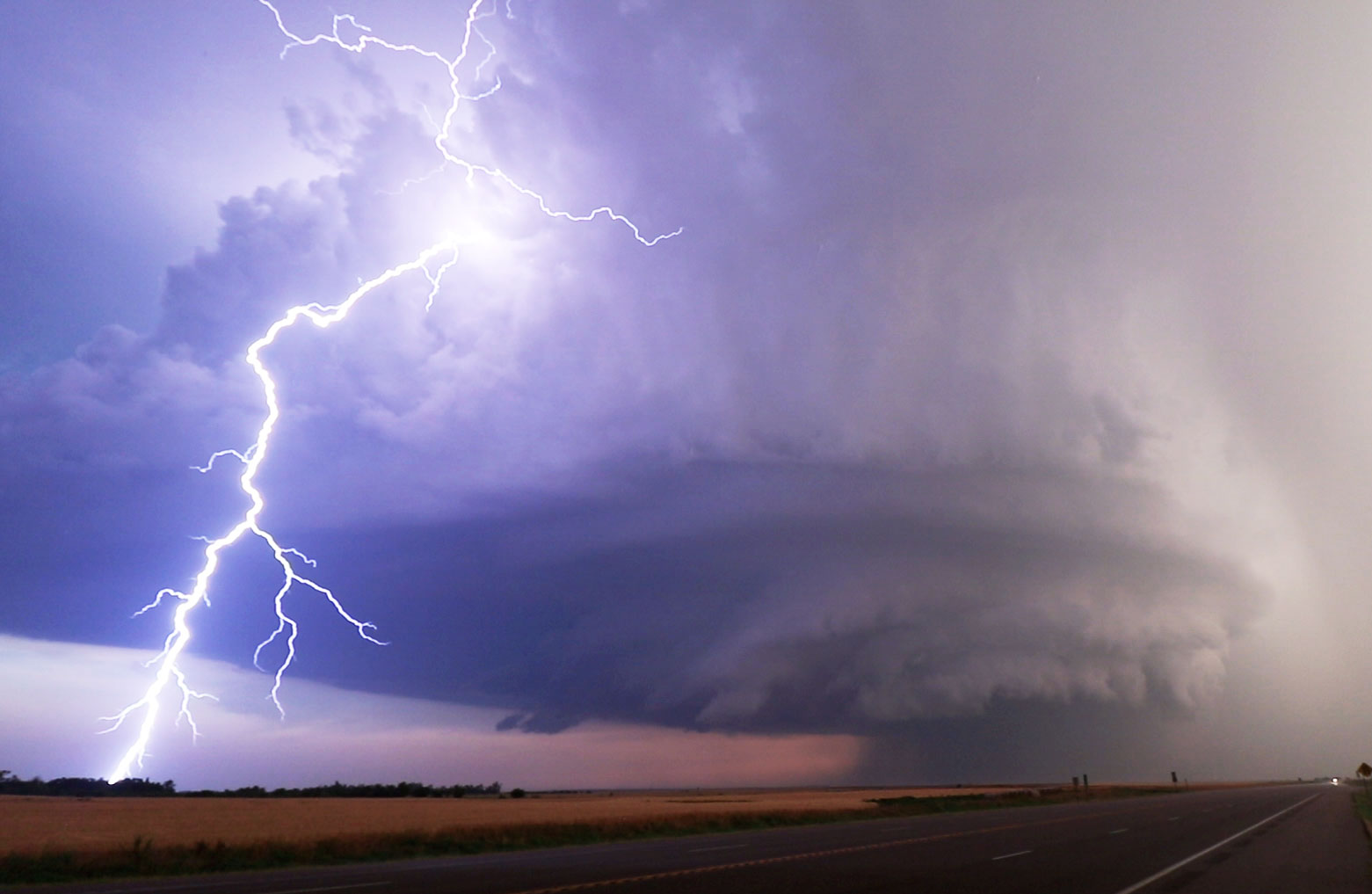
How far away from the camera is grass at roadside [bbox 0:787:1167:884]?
2359 cm

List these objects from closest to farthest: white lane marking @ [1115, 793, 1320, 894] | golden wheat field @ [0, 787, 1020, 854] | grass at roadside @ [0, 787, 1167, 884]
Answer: white lane marking @ [1115, 793, 1320, 894] → grass at roadside @ [0, 787, 1167, 884] → golden wheat field @ [0, 787, 1020, 854]

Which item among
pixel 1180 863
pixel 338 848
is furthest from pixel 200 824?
pixel 1180 863

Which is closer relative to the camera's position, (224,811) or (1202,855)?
(1202,855)

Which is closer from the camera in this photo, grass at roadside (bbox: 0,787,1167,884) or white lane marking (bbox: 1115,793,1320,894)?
white lane marking (bbox: 1115,793,1320,894)

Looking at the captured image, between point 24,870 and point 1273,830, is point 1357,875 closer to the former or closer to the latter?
point 1273,830

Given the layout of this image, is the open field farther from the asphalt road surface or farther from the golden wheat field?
the asphalt road surface

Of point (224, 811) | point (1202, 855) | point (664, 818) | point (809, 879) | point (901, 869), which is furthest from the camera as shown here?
point (224, 811)

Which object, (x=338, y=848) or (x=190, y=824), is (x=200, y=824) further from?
(x=338, y=848)

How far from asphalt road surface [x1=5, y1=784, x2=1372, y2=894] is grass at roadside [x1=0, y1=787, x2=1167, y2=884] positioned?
194 cm

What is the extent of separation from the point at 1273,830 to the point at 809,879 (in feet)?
88.8

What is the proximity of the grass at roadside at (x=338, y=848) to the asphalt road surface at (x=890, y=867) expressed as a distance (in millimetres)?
1945

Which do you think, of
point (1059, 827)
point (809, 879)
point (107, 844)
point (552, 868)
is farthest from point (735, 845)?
point (107, 844)

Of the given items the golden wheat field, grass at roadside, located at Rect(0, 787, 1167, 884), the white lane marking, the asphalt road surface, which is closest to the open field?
the golden wheat field

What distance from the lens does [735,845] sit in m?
31.6
